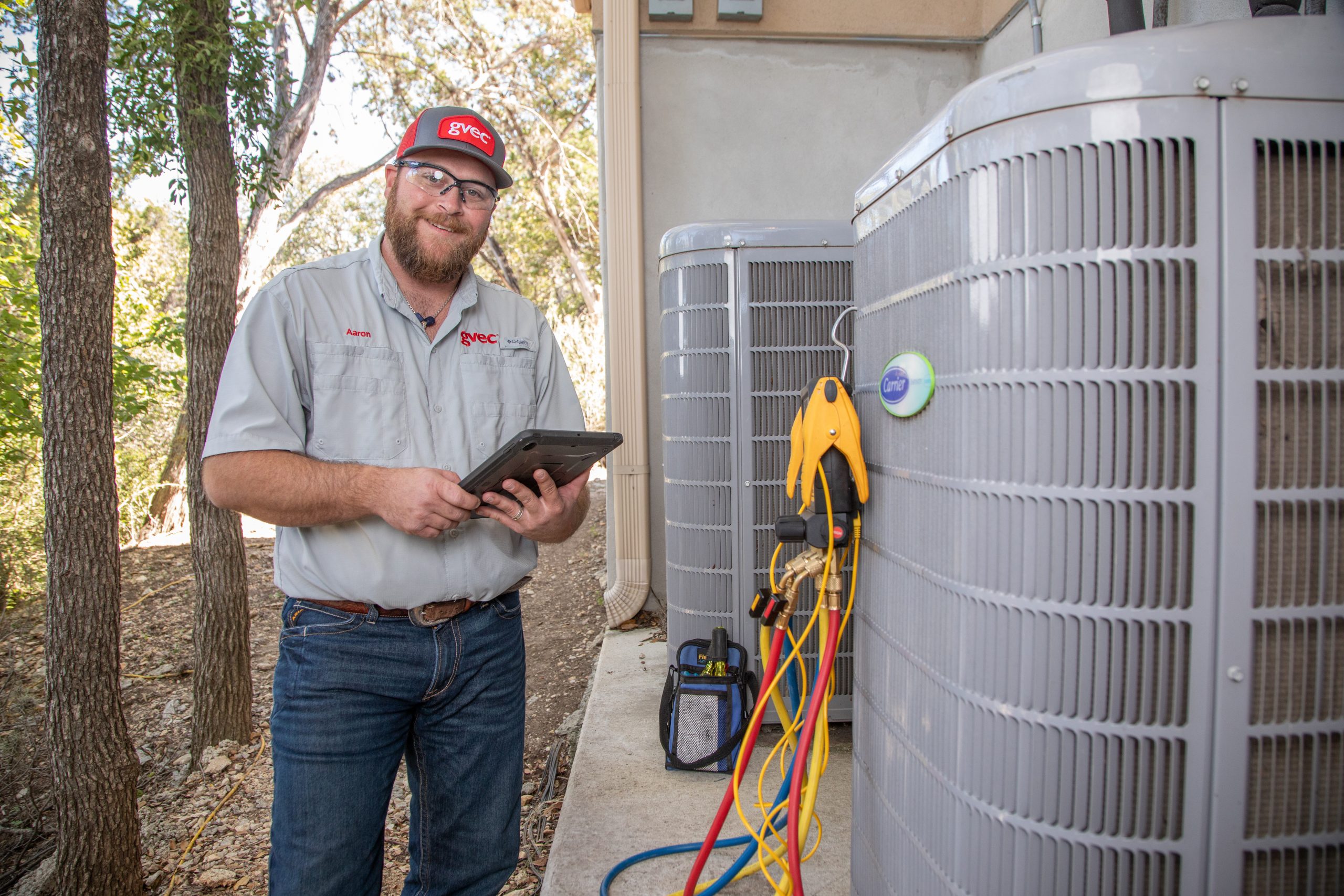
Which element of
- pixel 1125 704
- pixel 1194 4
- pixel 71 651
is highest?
pixel 1194 4

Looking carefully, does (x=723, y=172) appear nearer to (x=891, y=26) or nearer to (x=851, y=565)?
(x=891, y=26)

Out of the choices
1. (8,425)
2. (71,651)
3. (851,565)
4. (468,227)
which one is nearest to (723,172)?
(468,227)

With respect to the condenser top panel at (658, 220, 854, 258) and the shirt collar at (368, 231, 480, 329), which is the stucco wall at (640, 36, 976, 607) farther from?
the shirt collar at (368, 231, 480, 329)

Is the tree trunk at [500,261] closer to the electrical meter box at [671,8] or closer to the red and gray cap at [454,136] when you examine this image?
the electrical meter box at [671,8]

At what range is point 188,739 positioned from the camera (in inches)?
180

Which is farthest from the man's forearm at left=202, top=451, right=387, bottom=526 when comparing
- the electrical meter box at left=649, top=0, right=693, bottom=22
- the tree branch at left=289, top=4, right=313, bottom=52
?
the tree branch at left=289, top=4, right=313, bottom=52

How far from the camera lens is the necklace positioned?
70.1 inches

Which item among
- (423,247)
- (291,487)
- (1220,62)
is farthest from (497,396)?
(1220,62)

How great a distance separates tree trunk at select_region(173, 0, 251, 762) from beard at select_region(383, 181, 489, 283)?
8.21 feet

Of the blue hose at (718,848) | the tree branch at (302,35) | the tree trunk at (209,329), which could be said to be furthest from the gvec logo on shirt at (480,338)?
the tree branch at (302,35)

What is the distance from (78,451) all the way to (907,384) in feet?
9.68

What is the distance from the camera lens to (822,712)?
1.68 meters

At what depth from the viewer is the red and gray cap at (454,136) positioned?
1.73 metres

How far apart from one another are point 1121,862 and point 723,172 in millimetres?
4229
